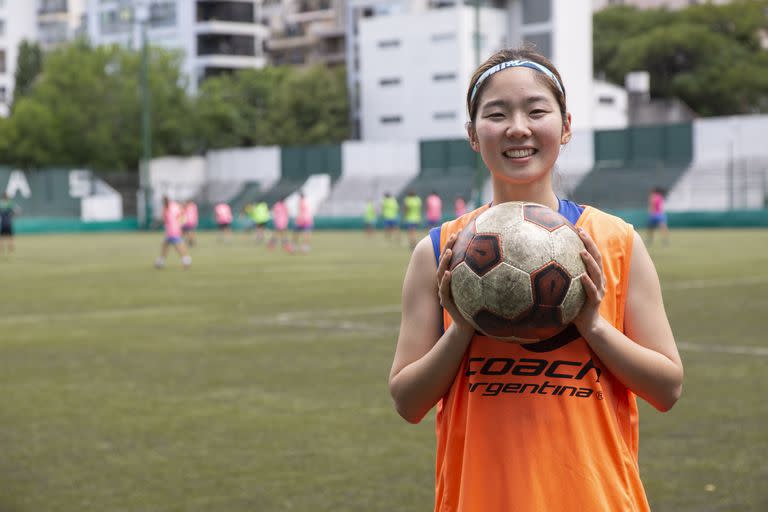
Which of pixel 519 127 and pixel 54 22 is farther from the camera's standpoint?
pixel 54 22

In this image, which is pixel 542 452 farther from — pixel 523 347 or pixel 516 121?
pixel 516 121

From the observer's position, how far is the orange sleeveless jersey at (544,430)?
104 inches

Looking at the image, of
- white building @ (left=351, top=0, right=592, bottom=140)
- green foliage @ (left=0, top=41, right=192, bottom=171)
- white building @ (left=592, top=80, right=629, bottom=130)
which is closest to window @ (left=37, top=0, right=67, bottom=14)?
green foliage @ (left=0, top=41, right=192, bottom=171)

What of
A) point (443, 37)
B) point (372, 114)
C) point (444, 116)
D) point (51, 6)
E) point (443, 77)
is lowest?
point (444, 116)

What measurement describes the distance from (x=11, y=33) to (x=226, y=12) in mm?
30500

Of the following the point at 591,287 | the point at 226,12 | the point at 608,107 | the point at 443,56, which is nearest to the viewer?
the point at 591,287

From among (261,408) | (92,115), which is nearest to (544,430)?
(261,408)

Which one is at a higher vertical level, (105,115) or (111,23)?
(111,23)

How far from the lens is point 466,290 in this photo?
2576mm

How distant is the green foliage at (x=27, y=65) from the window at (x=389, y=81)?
1441 inches

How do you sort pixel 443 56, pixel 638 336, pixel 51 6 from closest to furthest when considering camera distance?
pixel 638 336, pixel 443 56, pixel 51 6

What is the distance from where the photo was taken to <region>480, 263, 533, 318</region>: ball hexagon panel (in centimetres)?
256

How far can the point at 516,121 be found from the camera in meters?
2.69

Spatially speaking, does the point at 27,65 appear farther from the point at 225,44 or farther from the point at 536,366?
the point at 536,366
